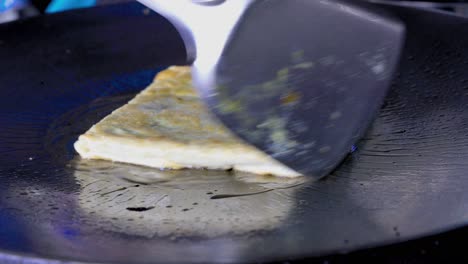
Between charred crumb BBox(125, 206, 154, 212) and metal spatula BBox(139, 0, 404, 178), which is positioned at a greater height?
metal spatula BBox(139, 0, 404, 178)

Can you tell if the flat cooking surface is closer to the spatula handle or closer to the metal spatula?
the metal spatula

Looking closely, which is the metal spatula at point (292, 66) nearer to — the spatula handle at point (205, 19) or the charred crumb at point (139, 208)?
the spatula handle at point (205, 19)

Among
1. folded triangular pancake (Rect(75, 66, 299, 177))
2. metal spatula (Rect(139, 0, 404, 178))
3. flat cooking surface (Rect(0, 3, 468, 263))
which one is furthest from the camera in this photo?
folded triangular pancake (Rect(75, 66, 299, 177))

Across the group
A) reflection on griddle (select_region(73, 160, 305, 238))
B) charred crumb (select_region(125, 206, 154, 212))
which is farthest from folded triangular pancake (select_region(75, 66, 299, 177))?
charred crumb (select_region(125, 206, 154, 212))

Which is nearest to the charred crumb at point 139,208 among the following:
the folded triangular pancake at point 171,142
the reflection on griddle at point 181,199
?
the reflection on griddle at point 181,199

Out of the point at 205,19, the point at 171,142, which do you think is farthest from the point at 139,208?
the point at 205,19

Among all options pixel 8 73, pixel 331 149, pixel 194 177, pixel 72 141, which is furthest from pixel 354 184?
pixel 8 73

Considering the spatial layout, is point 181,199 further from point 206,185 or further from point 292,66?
point 292,66
